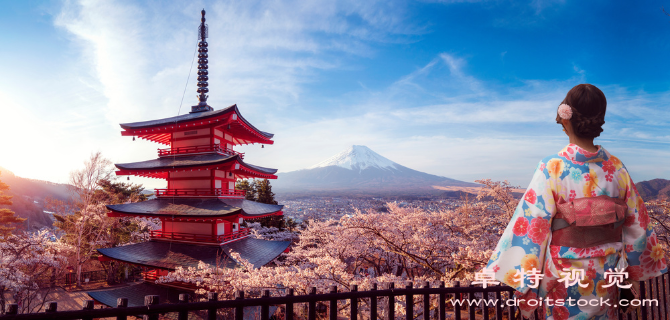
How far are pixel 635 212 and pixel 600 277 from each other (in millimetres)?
484

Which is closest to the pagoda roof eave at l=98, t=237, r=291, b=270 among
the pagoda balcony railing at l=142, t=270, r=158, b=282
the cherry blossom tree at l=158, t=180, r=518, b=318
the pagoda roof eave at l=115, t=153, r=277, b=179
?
the cherry blossom tree at l=158, t=180, r=518, b=318

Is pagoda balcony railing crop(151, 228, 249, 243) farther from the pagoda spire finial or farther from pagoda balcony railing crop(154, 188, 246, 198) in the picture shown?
the pagoda spire finial

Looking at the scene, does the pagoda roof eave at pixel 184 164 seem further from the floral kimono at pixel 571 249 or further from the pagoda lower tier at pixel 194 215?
the floral kimono at pixel 571 249

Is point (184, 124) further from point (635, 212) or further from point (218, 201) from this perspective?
point (635, 212)

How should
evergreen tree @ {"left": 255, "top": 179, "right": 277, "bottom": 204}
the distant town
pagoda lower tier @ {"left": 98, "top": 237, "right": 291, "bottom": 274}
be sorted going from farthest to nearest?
evergreen tree @ {"left": 255, "top": 179, "right": 277, "bottom": 204} → the distant town → pagoda lower tier @ {"left": 98, "top": 237, "right": 291, "bottom": 274}

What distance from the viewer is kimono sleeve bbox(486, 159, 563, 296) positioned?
1.72 metres

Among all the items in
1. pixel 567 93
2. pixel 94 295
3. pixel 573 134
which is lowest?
pixel 94 295

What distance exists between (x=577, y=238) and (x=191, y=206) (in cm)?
909

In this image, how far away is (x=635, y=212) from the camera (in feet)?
5.82

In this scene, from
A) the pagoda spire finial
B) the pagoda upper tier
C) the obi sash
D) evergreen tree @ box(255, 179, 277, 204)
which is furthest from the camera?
evergreen tree @ box(255, 179, 277, 204)

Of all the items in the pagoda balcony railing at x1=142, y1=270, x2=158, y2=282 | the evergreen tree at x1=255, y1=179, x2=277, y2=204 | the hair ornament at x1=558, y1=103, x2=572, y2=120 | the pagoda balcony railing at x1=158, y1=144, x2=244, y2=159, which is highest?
the pagoda balcony railing at x1=158, y1=144, x2=244, y2=159

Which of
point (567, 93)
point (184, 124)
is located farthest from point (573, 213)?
point (184, 124)

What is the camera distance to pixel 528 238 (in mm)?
1754

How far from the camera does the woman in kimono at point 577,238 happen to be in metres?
1.72
